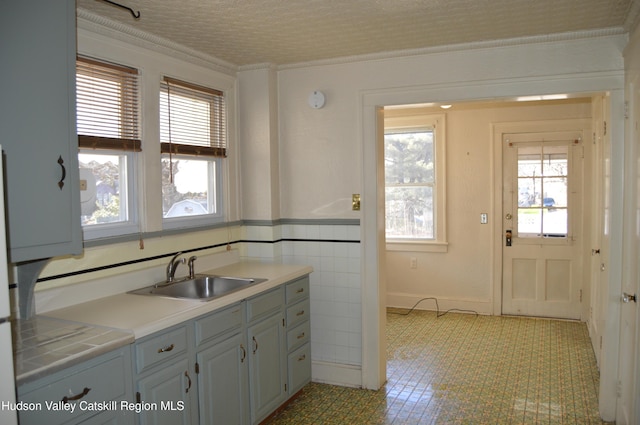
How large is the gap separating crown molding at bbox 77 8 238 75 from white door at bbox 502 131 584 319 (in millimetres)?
3272

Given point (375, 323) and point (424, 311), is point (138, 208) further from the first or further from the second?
point (424, 311)

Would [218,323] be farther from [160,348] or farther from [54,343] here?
[54,343]

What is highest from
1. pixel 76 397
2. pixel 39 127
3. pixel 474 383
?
pixel 39 127

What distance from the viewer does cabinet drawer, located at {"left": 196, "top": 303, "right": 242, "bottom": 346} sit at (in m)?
2.53

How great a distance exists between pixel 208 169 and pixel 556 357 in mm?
3261

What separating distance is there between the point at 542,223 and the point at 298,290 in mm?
3105

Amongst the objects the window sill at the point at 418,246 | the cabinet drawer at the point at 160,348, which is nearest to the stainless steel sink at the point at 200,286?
the cabinet drawer at the point at 160,348

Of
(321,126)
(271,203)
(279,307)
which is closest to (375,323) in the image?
(279,307)

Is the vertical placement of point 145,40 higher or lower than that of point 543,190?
higher

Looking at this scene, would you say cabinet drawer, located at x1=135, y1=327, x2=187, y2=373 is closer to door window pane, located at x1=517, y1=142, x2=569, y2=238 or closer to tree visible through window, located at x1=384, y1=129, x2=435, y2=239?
tree visible through window, located at x1=384, y1=129, x2=435, y2=239

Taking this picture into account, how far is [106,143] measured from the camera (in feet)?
9.07

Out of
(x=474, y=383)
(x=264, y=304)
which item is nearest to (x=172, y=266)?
(x=264, y=304)

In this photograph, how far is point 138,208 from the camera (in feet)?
9.90

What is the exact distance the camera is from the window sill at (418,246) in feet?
18.6
